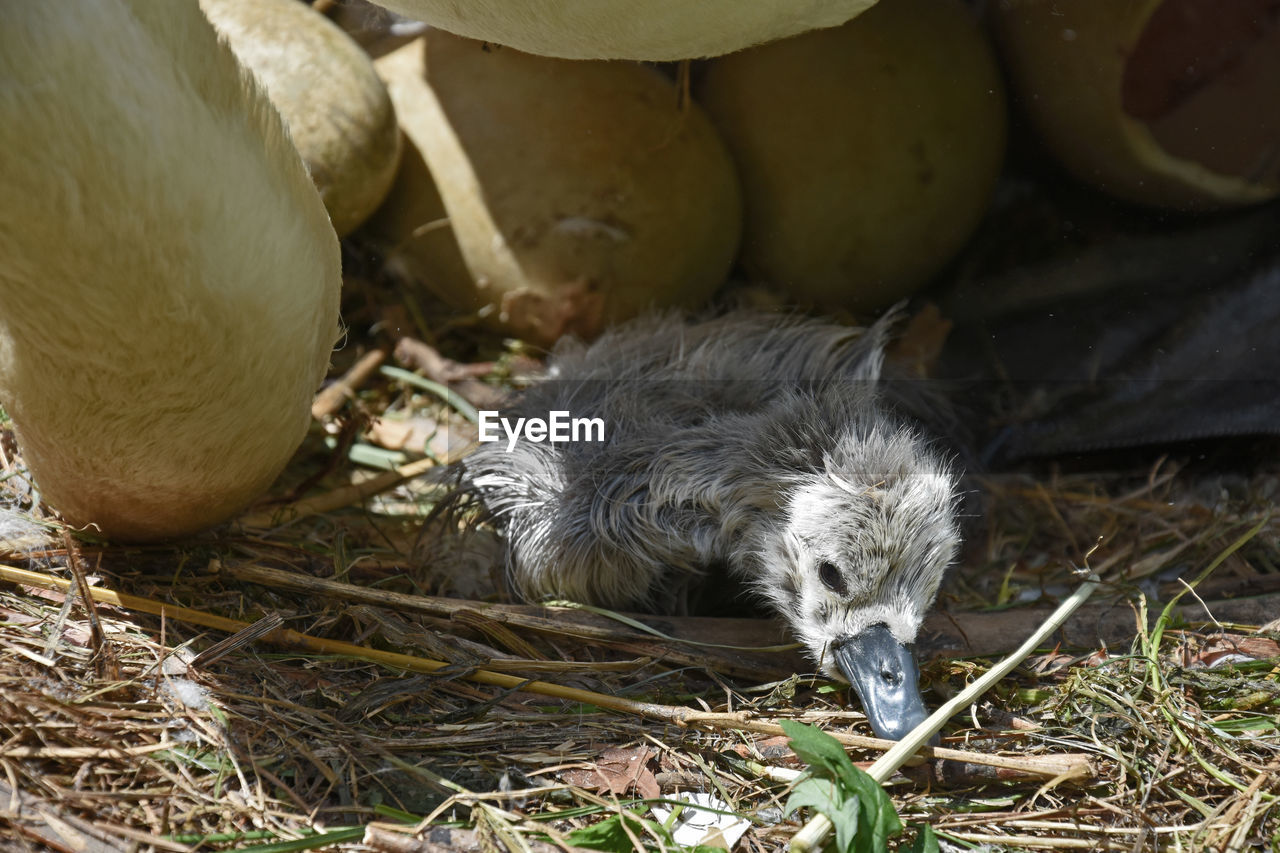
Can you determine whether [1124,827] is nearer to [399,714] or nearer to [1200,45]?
[399,714]

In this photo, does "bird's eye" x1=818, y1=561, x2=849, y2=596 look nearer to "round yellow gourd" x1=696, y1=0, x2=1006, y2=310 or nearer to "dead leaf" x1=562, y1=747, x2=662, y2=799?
"dead leaf" x1=562, y1=747, x2=662, y2=799

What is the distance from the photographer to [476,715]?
125 cm

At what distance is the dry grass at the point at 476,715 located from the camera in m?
1.08

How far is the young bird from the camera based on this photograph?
133cm

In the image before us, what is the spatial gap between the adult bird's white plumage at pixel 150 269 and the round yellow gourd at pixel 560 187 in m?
Result: 0.71

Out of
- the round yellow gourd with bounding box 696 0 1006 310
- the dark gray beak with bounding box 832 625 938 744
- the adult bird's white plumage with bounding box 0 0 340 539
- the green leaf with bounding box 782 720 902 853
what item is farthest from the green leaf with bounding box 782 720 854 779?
the round yellow gourd with bounding box 696 0 1006 310

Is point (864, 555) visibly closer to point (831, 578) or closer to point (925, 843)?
point (831, 578)

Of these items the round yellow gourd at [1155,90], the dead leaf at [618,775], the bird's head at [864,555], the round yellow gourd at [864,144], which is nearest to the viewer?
the dead leaf at [618,775]

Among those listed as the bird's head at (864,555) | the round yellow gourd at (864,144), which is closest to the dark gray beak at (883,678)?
the bird's head at (864,555)

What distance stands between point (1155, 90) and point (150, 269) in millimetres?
1477

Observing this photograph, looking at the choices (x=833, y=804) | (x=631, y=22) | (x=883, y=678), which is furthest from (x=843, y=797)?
(x=631, y=22)

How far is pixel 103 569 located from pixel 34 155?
0.67 meters

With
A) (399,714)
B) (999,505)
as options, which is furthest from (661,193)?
(399,714)

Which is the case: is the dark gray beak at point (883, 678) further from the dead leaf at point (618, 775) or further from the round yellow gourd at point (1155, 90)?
the round yellow gourd at point (1155, 90)
